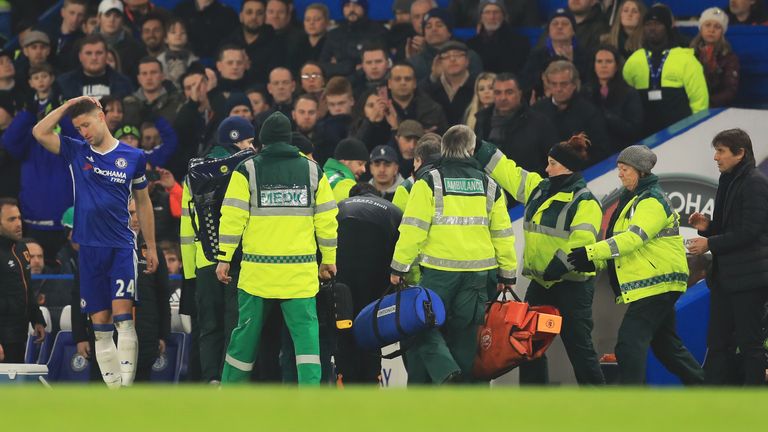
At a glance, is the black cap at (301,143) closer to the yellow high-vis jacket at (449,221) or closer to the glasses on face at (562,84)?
the yellow high-vis jacket at (449,221)

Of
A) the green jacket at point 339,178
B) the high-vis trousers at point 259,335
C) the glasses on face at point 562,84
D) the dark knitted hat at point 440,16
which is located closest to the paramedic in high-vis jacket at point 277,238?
the high-vis trousers at point 259,335

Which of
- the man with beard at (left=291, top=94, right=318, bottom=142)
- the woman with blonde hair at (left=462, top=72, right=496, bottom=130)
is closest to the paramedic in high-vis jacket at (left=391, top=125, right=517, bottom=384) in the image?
the woman with blonde hair at (left=462, top=72, right=496, bottom=130)

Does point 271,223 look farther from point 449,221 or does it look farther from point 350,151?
point 350,151

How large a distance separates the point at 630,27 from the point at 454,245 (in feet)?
15.9

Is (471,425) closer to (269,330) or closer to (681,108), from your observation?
(269,330)

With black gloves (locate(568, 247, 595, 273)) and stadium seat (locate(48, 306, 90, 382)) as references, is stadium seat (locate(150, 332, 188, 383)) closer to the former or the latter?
stadium seat (locate(48, 306, 90, 382))

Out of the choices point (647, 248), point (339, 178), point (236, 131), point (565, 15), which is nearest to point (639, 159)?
point (647, 248)

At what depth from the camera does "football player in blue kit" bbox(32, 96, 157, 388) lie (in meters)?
11.2

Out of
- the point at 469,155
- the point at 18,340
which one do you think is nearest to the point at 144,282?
the point at 18,340

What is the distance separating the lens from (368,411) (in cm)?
464

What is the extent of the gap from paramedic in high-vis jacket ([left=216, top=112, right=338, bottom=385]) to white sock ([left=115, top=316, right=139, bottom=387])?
1.09 meters

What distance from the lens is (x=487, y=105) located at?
1440 centimetres

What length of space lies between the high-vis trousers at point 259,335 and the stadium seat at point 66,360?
326 centimetres

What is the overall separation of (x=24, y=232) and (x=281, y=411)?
38.7 feet
